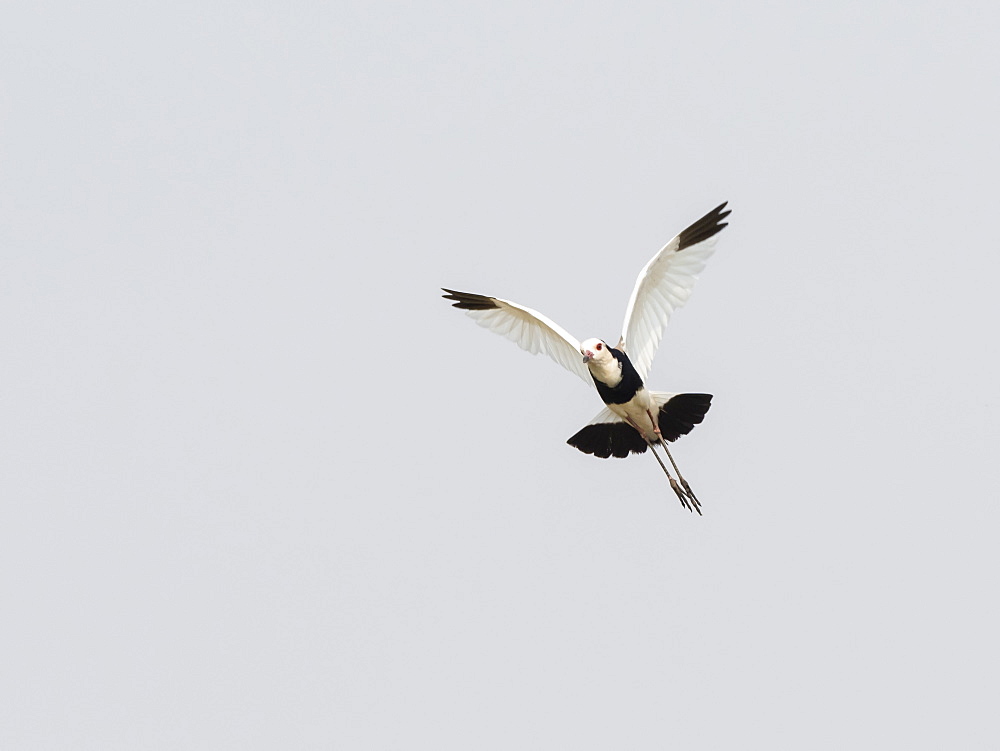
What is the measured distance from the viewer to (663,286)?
39.8 metres

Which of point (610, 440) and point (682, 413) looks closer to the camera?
point (682, 413)

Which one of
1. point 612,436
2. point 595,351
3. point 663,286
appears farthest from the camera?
point 612,436

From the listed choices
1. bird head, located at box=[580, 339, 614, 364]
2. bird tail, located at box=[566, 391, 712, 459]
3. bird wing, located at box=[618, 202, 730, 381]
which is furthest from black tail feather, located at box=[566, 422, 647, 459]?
bird head, located at box=[580, 339, 614, 364]

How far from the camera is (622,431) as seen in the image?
40719mm

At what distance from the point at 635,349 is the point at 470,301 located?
2.50m

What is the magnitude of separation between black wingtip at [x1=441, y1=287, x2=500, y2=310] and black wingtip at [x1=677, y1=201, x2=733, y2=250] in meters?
2.91

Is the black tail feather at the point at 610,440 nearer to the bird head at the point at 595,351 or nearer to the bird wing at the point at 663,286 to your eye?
the bird wing at the point at 663,286

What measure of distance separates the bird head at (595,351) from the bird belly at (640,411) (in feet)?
2.86

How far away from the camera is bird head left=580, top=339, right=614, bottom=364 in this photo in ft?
128

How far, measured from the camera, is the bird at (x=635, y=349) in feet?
128

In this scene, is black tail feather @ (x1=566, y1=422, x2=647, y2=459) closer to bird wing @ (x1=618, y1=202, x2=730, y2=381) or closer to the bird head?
bird wing @ (x1=618, y1=202, x2=730, y2=381)

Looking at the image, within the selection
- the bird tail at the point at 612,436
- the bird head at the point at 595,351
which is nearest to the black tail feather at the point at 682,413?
the bird tail at the point at 612,436

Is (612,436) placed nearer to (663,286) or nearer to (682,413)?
(682,413)

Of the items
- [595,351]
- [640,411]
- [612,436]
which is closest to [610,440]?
[612,436]
